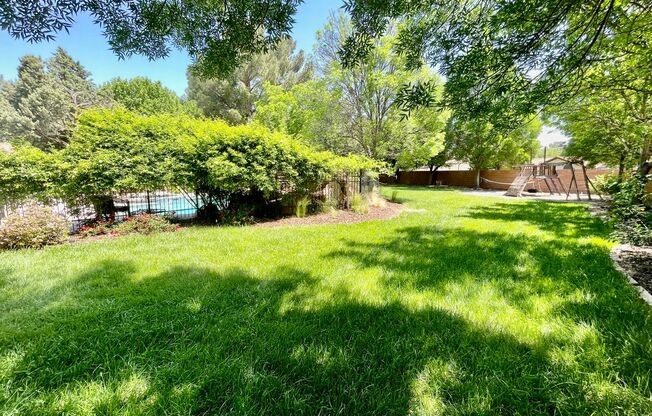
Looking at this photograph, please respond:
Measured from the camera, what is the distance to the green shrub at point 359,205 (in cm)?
862

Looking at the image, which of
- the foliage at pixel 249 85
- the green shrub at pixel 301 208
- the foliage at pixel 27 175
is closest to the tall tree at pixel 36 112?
the foliage at pixel 249 85

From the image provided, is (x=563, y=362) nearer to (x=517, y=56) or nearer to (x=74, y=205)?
(x=517, y=56)

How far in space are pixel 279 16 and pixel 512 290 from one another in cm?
347

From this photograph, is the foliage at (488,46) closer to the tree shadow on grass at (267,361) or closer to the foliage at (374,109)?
the tree shadow on grass at (267,361)

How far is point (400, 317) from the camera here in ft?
7.85

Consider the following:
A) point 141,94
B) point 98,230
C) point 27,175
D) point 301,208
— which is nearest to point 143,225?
Answer: point 98,230

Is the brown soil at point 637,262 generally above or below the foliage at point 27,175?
below

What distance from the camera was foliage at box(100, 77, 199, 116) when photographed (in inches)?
1062

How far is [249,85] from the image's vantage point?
2203 cm

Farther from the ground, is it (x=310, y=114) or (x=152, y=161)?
(x=310, y=114)

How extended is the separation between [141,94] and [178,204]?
26.6 meters

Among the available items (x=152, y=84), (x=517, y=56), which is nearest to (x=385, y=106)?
(x=517, y=56)

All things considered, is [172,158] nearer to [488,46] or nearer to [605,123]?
[488,46]

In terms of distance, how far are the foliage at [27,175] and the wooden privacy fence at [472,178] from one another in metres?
24.5
